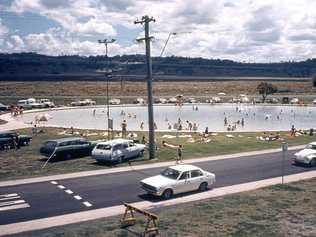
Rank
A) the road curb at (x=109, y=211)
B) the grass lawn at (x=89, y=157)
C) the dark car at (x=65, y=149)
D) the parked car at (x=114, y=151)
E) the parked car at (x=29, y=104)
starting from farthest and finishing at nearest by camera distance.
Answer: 1. the parked car at (x=29, y=104)
2. the dark car at (x=65, y=149)
3. the parked car at (x=114, y=151)
4. the grass lawn at (x=89, y=157)
5. the road curb at (x=109, y=211)

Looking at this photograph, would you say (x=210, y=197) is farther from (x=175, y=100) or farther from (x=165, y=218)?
(x=175, y=100)

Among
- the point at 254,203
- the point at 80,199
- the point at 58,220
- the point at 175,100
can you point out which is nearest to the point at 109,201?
the point at 80,199

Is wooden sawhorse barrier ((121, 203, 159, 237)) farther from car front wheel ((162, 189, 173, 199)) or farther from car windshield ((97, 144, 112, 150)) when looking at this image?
car windshield ((97, 144, 112, 150))

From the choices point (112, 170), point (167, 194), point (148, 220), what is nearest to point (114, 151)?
point (112, 170)

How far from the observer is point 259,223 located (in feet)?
58.2

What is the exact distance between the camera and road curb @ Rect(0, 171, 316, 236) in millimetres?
17453

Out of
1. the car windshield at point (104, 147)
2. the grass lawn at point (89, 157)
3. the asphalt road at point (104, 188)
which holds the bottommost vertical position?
the asphalt road at point (104, 188)

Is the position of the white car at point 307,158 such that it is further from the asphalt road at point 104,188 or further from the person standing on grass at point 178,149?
the person standing on grass at point 178,149

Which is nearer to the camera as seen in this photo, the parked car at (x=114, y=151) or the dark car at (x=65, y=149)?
the parked car at (x=114, y=151)

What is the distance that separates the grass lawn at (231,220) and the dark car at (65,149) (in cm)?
1376

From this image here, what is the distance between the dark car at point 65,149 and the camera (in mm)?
31219

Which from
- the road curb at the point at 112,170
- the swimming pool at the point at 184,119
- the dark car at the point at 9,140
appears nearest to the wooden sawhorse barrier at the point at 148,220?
the road curb at the point at 112,170

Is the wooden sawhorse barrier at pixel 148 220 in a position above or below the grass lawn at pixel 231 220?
above

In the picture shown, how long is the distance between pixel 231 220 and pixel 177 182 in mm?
4531
